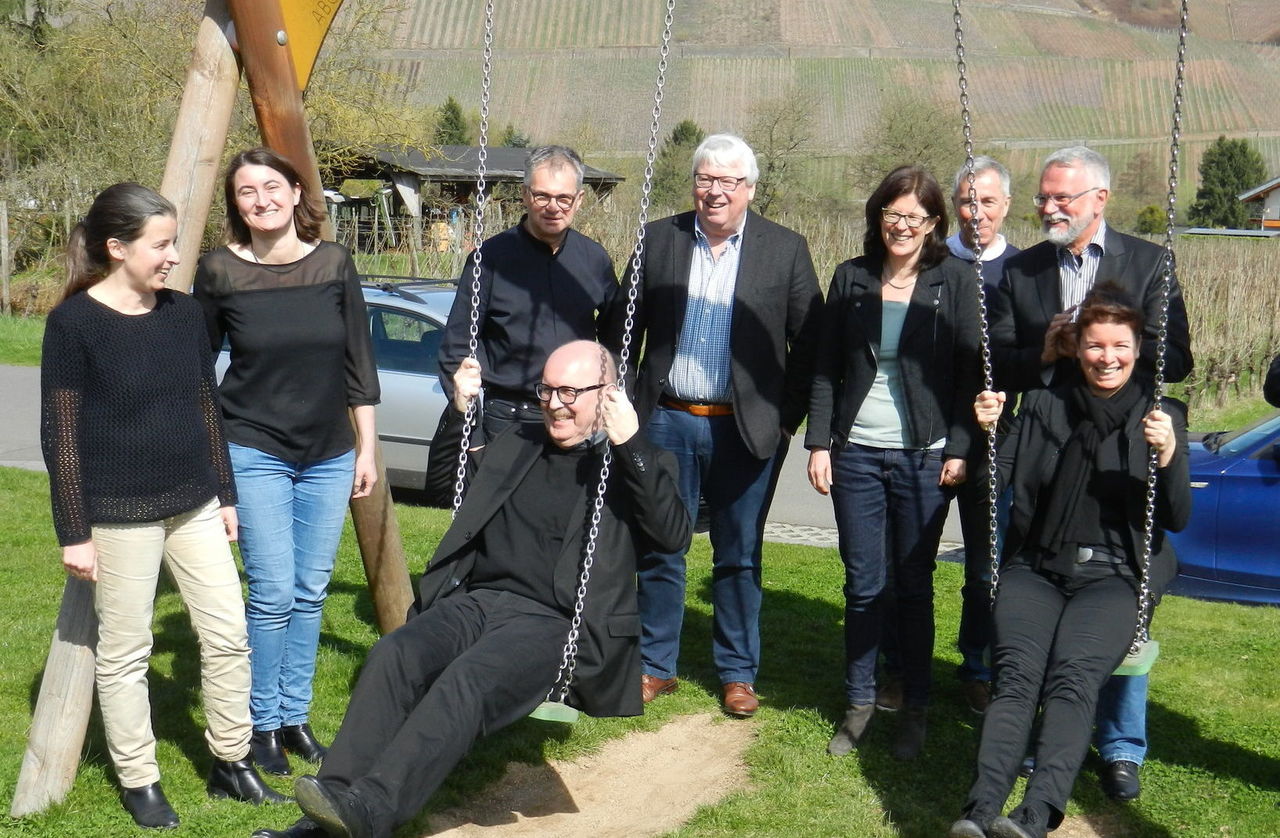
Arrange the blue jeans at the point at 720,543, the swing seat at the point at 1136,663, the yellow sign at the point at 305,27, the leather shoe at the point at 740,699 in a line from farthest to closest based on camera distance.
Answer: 1. the leather shoe at the point at 740,699
2. the blue jeans at the point at 720,543
3. the yellow sign at the point at 305,27
4. the swing seat at the point at 1136,663

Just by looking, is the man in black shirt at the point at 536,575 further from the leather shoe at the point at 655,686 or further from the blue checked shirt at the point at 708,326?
the leather shoe at the point at 655,686

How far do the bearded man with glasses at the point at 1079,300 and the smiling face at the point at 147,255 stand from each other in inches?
105

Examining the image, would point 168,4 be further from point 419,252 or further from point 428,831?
point 428,831

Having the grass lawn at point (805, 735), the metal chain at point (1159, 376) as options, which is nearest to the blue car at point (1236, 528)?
the grass lawn at point (805, 735)

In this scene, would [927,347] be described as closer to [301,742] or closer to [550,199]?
[550,199]

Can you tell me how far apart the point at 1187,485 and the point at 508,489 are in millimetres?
2091

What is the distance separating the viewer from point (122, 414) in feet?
11.7

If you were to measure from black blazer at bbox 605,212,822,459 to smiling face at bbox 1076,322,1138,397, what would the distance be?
104cm

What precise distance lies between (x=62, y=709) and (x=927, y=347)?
301 cm

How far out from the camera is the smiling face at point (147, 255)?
138 inches

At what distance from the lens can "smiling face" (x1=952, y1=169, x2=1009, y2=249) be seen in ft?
16.6

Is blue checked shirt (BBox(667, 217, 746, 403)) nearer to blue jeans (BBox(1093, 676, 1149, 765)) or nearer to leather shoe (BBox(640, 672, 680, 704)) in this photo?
leather shoe (BBox(640, 672, 680, 704))

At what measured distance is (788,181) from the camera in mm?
33312

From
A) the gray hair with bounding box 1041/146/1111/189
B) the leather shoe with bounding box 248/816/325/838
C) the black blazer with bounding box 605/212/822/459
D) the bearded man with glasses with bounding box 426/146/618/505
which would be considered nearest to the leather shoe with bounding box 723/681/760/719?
the black blazer with bounding box 605/212/822/459
